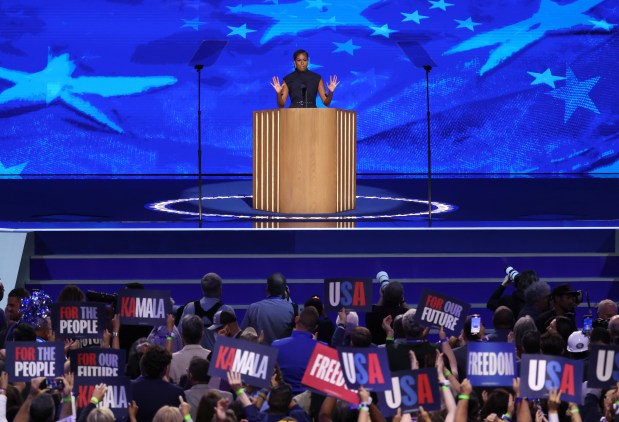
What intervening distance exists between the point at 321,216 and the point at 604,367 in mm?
6753

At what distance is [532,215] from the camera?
1291 centimetres

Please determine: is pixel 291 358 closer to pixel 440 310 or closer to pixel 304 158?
pixel 440 310

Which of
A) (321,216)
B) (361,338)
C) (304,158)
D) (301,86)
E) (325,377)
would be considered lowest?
(325,377)

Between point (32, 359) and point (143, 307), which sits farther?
point (143, 307)

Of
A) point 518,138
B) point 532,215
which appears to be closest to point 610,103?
point 518,138

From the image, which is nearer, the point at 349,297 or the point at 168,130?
the point at 349,297

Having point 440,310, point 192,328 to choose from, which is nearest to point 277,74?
point 440,310

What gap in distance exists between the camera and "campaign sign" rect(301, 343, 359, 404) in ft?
17.4

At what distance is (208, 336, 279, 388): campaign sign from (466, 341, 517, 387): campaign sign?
914mm

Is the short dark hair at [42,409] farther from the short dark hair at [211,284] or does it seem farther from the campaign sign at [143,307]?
the short dark hair at [211,284]

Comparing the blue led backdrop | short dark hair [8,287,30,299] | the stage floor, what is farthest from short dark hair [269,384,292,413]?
the blue led backdrop

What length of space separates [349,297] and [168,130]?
35.4 ft

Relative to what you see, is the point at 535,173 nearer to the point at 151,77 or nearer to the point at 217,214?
the point at 151,77

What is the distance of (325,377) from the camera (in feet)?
17.5
